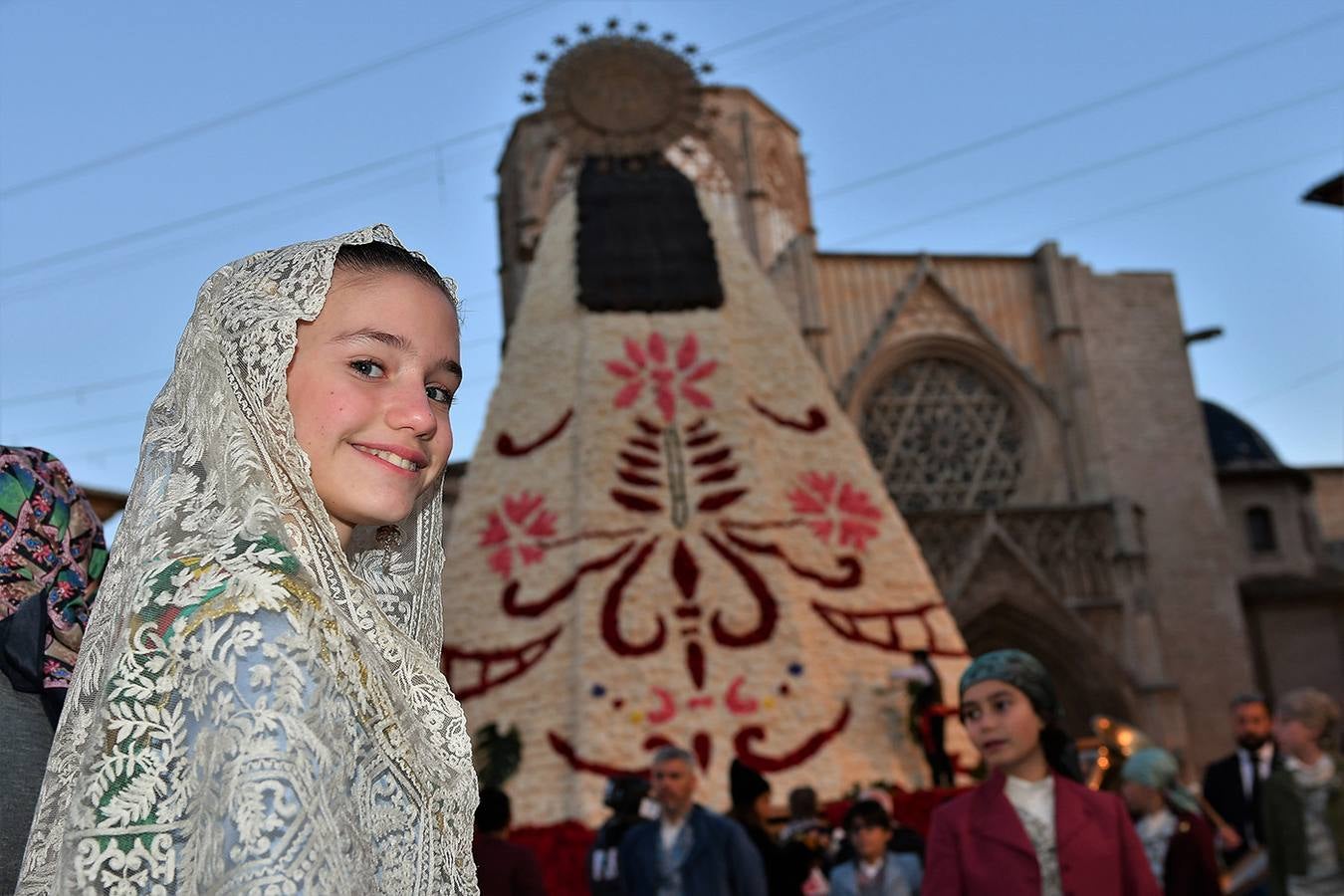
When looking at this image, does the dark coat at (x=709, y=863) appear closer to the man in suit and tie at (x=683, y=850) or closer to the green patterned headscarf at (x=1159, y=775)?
the man in suit and tie at (x=683, y=850)

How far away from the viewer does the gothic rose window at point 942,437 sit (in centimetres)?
1933

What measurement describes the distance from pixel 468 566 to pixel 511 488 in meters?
0.55

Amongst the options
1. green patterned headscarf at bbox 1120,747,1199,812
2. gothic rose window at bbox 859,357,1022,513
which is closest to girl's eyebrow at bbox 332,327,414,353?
green patterned headscarf at bbox 1120,747,1199,812

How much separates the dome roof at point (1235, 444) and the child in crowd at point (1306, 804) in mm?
18514

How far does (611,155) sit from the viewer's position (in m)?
10.3

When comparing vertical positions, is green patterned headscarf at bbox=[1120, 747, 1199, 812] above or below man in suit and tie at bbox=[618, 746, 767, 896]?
above

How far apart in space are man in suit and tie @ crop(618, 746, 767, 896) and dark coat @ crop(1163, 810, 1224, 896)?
51.4 inches

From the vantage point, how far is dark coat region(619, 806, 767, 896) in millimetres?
4832

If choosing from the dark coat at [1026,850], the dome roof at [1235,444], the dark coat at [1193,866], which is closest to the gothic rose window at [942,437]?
the dome roof at [1235,444]

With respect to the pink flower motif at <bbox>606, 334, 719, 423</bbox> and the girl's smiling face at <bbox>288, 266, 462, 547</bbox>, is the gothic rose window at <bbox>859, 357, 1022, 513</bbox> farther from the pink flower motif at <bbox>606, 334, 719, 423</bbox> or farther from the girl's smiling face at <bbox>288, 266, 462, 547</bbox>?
the girl's smiling face at <bbox>288, 266, 462, 547</bbox>

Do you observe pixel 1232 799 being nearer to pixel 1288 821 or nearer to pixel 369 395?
pixel 1288 821

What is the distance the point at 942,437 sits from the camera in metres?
19.7

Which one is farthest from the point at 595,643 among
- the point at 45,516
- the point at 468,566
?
the point at 45,516

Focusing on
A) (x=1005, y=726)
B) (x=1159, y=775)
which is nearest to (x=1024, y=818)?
(x=1005, y=726)
